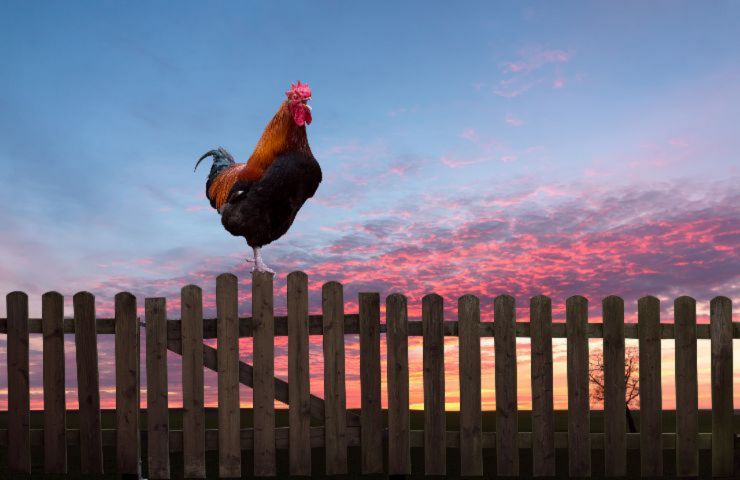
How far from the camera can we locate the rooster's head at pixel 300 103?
733 centimetres

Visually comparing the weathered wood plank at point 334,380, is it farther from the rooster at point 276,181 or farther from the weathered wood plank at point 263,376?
the rooster at point 276,181

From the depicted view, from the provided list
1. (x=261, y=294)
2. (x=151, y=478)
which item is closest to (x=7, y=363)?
(x=151, y=478)

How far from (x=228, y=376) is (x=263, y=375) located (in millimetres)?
318

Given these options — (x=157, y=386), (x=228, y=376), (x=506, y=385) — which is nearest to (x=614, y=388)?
(x=506, y=385)

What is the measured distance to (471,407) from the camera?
266 inches

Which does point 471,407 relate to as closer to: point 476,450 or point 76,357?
point 476,450

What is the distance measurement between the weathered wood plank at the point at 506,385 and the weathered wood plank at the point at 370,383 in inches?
43.7

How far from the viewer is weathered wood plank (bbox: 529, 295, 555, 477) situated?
22.4 ft

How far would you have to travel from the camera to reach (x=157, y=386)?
662 centimetres

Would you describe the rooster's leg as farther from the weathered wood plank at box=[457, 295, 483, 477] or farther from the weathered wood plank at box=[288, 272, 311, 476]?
the weathered wood plank at box=[457, 295, 483, 477]

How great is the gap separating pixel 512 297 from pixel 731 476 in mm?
3051

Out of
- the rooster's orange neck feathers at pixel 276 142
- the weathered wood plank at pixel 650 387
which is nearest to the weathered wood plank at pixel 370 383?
the rooster's orange neck feathers at pixel 276 142

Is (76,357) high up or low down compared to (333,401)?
up

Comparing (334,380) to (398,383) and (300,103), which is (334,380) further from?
(300,103)
